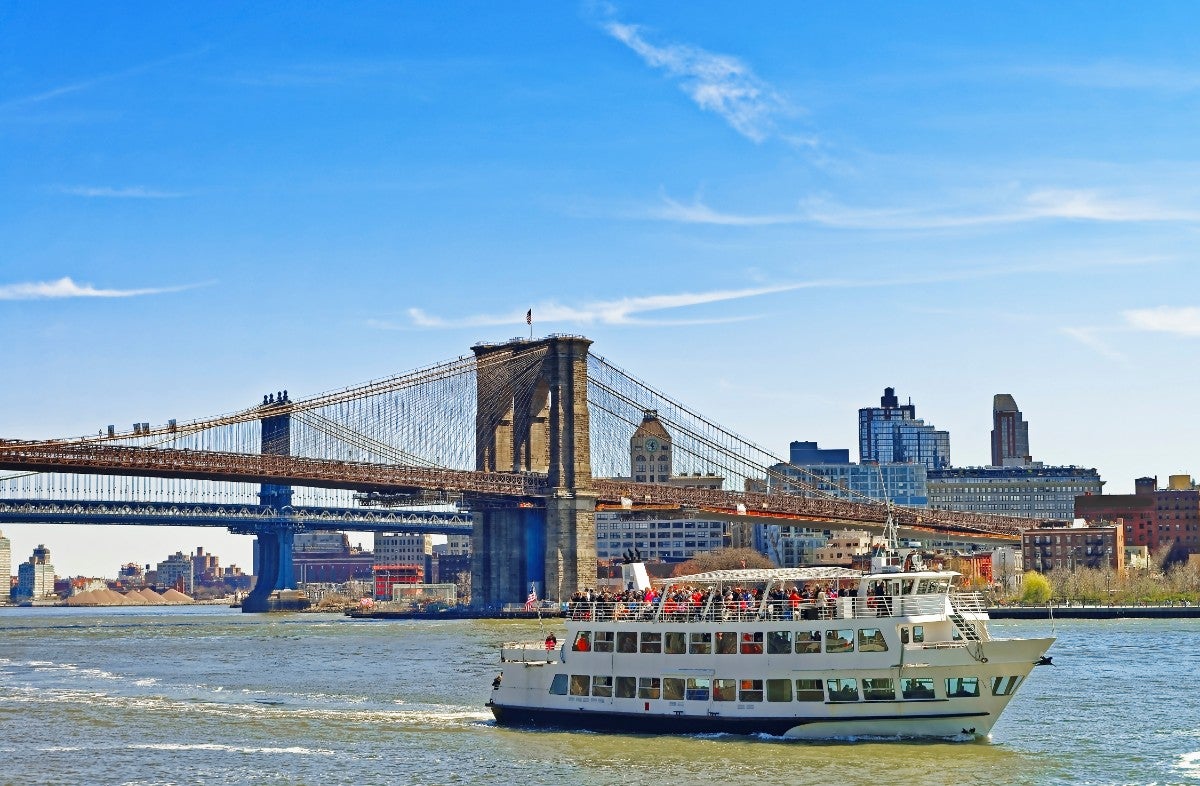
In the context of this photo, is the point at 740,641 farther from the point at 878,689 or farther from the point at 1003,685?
the point at 1003,685

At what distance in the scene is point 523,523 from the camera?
132500 millimetres

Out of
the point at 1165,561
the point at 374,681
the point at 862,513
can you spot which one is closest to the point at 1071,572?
the point at 862,513

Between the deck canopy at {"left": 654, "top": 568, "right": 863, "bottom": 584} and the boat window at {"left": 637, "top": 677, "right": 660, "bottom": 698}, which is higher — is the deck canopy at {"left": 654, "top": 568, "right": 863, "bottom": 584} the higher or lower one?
the higher one

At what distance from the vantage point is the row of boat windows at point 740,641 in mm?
41969

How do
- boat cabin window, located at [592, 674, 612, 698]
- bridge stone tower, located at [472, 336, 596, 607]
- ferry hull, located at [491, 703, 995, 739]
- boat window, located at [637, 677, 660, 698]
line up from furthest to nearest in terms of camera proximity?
1. bridge stone tower, located at [472, 336, 596, 607]
2. boat cabin window, located at [592, 674, 612, 698]
3. boat window, located at [637, 677, 660, 698]
4. ferry hull, located at [491, 703, 995, 739]

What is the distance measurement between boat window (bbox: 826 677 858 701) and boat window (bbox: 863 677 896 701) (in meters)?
0.24

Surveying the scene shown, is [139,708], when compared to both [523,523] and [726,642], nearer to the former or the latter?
[726,642]

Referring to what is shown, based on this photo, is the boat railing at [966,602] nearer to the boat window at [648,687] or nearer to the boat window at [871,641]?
the boat window at [871,641]

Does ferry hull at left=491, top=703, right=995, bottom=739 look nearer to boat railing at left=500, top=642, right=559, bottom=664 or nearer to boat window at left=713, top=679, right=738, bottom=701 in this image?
boat window at left=713, top=679, right=738, bottom=701

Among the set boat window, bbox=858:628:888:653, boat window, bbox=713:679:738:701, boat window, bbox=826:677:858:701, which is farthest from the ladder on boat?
boat window, bbox=713:679:738:701

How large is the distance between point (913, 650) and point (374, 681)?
2565cm

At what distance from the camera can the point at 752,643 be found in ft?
142

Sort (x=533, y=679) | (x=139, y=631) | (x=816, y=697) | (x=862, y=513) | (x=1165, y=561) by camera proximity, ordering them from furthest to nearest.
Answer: (x=1165, y=561), (x=862, y=513), (x=139, y=631), (x=533, y=679), (x=816, y=697)

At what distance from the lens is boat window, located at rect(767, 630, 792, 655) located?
140 ft
